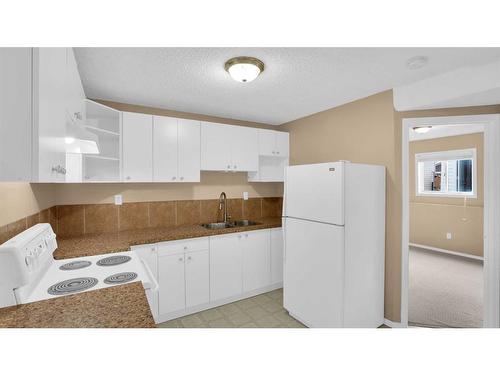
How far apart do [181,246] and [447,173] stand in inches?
210

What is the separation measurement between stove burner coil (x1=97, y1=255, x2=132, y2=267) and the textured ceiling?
1.49 m

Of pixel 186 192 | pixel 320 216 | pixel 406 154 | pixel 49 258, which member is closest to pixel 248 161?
pixel 186 192

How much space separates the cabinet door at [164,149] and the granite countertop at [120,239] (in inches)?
23.8

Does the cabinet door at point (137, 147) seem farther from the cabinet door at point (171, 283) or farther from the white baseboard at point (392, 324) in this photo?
the white baseboard at point (392, 324)

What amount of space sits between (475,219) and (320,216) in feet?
13.0

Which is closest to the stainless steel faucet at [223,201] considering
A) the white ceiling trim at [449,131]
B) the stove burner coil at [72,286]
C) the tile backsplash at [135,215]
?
the tile backsplash at [135,215]

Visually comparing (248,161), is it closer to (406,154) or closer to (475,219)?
(406,154)

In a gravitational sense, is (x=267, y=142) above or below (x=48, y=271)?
above

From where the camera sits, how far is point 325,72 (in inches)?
83.8

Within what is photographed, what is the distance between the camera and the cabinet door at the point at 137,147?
2639 millimetres

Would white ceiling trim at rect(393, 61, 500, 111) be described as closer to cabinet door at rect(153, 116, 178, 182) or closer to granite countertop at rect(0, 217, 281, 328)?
cabinet door at rect(153, 116, 178, 182)

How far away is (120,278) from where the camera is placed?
152 centimetres

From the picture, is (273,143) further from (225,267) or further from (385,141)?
(225,267)

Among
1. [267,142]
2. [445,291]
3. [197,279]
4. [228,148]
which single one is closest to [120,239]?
[197,279]
